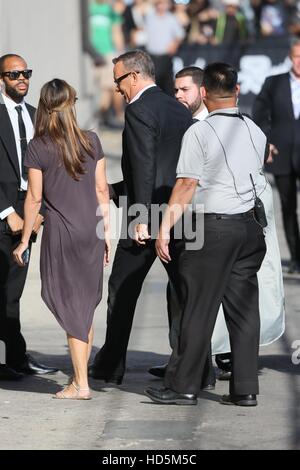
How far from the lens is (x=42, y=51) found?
54.9 feet

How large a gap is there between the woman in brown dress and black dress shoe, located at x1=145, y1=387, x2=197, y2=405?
42cm

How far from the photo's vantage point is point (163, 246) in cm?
706

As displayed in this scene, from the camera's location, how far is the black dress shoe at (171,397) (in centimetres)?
725

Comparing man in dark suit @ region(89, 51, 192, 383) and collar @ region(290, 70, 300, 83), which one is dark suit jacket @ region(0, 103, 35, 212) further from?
collar @ region(290, 70, 300, 83)

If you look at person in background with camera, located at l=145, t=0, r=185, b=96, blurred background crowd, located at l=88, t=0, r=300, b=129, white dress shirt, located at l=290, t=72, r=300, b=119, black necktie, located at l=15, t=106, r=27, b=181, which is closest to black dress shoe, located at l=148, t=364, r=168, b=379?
black necktie, located at l=15, t=106, r=27, b=181

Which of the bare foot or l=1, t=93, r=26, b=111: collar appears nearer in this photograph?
the bare foot

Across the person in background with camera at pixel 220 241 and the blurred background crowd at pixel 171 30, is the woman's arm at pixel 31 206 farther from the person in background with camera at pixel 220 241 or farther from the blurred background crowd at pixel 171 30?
the blurred background crowd at pixel 171 30

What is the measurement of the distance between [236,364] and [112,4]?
60.4 feet

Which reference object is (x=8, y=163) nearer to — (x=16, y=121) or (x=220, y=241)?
(x=16, y=121)

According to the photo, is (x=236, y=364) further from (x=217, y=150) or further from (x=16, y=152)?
(x=16, y=152)

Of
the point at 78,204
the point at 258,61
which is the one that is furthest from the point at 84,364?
the point at 258,61

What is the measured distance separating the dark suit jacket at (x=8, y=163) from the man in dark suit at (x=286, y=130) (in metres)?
4.11

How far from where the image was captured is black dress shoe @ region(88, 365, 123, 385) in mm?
7906
